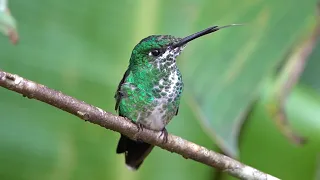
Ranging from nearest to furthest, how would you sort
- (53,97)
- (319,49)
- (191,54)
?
(53,97) < (191,54) < (319,49)

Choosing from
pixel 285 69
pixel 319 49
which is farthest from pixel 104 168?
pixel 319 49

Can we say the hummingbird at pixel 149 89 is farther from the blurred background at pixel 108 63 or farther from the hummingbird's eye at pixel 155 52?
the blurred background at pixel 108 63

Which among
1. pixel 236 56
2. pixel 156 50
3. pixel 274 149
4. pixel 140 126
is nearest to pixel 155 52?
pixel 156 50

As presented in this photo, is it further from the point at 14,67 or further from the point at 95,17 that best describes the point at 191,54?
the point at 14,67

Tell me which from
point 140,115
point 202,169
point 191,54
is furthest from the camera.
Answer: point 202,169

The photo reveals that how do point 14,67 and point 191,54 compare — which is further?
point 14,67
